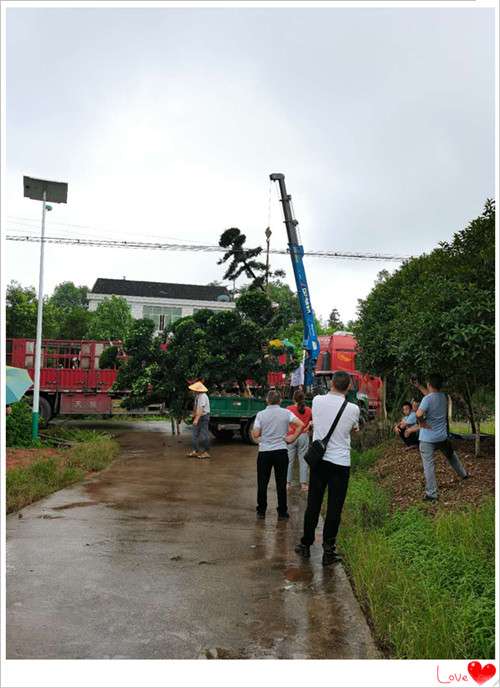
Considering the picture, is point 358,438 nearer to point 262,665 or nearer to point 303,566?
point 303,566

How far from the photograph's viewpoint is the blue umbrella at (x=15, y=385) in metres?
7.07

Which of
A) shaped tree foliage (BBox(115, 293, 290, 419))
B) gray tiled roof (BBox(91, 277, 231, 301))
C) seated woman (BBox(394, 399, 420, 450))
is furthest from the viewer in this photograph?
gray tiled roof (BBox(91, 277, 231, 301))

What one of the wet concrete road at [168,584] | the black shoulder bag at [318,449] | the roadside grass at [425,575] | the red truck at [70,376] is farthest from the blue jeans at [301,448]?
the red truck at [70,376]

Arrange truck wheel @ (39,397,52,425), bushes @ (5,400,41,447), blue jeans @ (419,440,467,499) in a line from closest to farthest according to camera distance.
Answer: blue jeans @ (419,440,467,499) < bushes @ (5,400,41,447) < truck wheel @ (39,397,52,425)

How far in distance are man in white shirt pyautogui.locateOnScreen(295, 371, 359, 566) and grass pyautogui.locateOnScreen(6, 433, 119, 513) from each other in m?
3.86

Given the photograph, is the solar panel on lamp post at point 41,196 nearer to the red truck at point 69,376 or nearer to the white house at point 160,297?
the red truck at point 69,376

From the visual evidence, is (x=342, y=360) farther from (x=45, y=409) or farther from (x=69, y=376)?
A: (x=45, y=409)

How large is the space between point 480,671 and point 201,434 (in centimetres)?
1094

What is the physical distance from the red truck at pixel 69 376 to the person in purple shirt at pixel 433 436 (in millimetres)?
13252

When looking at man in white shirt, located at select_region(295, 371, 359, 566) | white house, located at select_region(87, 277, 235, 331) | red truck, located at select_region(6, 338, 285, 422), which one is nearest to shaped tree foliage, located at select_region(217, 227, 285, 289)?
white house, located at select_region(87, 277, 235, 331)

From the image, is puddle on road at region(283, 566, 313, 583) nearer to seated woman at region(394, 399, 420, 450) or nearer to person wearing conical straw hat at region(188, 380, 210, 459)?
seated woman at region(394, 399, 420, 450)

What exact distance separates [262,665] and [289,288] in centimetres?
5997

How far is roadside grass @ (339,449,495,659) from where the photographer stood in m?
3.66

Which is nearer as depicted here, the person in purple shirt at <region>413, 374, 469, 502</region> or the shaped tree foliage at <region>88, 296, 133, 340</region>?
the person in purple shirt at <region>413, 374, 469, 502</region>
